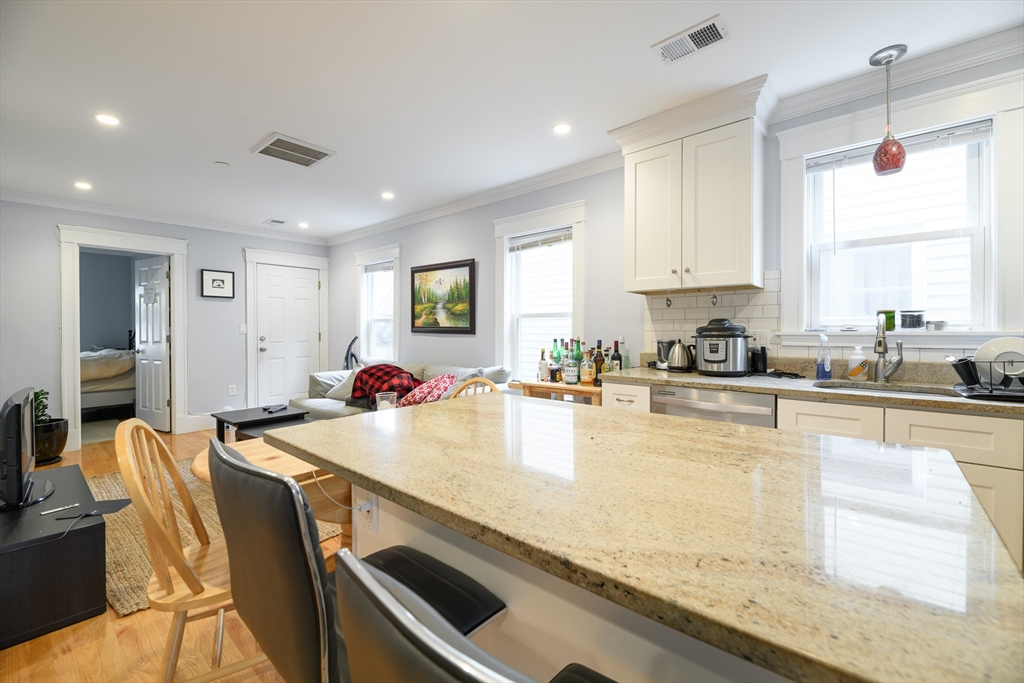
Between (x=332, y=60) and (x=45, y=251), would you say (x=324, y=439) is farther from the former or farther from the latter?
(x=45, y=251)

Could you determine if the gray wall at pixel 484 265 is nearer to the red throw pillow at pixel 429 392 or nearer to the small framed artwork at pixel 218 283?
the red throw pillow at pixel 429 392

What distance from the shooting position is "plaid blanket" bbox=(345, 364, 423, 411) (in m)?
4.38

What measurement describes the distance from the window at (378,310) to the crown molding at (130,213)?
1.29 m

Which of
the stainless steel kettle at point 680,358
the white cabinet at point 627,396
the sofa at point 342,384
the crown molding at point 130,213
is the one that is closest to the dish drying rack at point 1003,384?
the stainless steel kettle at point 680,358

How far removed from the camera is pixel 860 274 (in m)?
2.67

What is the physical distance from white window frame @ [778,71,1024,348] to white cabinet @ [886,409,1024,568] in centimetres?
69

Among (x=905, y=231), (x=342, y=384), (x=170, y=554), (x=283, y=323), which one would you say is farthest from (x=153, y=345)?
(x=905, y=231)

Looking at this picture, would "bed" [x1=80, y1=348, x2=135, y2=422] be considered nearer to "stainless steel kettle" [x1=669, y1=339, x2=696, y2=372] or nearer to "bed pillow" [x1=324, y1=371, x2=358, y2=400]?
"bed pillow" [x1=324, y1=371, x2=358, y2=400]

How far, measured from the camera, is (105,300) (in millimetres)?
7598

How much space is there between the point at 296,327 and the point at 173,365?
149cm

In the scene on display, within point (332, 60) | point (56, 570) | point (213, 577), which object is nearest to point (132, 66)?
point (332, 60)

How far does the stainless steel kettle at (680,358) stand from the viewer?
298cm

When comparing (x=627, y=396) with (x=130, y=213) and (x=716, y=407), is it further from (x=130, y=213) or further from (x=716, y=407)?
(x=130, y=213)

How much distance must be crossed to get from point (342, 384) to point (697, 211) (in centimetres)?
391
